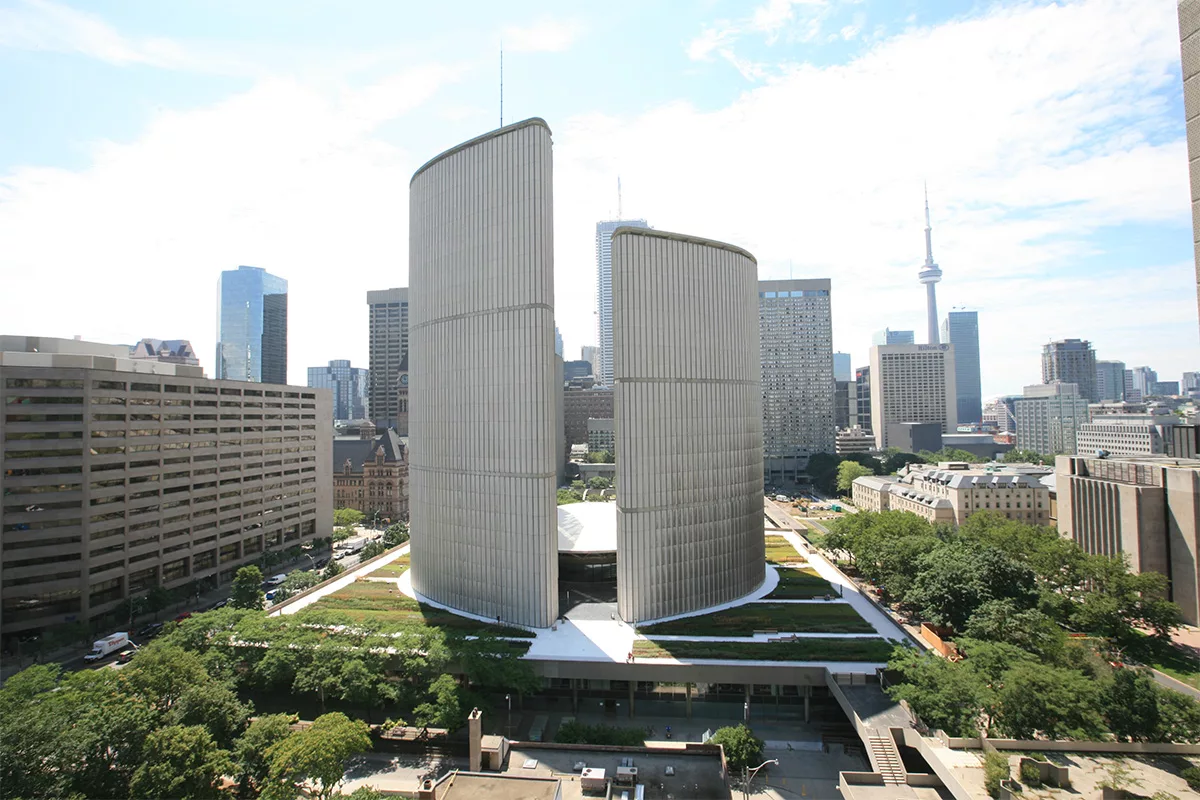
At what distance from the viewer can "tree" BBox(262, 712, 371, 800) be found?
99.3 ft

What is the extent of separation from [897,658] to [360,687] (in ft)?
125

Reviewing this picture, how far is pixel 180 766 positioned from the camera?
30.3 m

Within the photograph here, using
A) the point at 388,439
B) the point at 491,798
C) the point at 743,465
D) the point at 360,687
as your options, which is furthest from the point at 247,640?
the point at 388,439

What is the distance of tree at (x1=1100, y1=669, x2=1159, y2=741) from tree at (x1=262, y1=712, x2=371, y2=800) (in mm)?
42587

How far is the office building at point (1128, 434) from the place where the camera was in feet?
543

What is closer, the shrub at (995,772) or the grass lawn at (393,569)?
the shrub at (995,772)

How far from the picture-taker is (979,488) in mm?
101188

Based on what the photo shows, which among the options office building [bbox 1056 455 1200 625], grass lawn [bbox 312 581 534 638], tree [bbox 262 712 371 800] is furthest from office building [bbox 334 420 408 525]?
office building [bbox 1056 455 1200 625]

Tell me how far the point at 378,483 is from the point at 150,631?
6942cm

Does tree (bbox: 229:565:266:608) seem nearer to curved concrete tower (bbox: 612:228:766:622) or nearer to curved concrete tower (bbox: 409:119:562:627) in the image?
curved concrete tower (bbox: 409:119:562:627)

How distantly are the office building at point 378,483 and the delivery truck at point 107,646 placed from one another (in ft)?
228

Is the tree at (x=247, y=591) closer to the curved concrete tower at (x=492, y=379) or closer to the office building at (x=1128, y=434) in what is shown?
the curved concrete tower at (x=492, y=379)

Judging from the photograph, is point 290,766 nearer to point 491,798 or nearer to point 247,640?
point 491,798

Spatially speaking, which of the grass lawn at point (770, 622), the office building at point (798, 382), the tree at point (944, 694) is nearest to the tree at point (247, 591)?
the grass lawn at point (770, 622)
